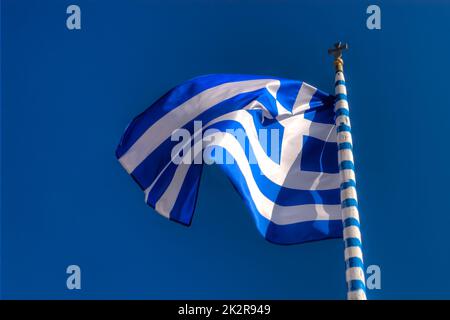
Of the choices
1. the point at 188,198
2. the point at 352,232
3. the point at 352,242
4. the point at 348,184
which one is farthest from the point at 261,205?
the point at 352,242

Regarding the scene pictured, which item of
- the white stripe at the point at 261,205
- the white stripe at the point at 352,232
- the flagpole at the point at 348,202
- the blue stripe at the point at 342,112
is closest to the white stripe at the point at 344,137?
the flagpole at the point at 348,202

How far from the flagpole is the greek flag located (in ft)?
2.75

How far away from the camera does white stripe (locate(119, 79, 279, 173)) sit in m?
15.7

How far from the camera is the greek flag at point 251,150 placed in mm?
14539

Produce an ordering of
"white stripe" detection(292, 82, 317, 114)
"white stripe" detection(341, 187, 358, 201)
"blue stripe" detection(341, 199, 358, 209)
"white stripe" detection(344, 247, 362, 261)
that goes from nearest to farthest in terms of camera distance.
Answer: "white stripe" detection(344, 247, 362, 261) → "blue stripe" detection(341, 199, 358, 209) → "white stripe" detection(341, 187, 358, 201) → "white stripe" detection(292, 82, 317, 114)

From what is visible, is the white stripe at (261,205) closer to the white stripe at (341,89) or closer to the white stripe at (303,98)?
the white stripe at (303,98)

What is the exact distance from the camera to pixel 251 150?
49.1 ft

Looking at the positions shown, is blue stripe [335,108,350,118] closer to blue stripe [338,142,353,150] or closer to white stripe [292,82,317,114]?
blue stripe [338,142,353,150]

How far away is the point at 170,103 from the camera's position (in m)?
16.0

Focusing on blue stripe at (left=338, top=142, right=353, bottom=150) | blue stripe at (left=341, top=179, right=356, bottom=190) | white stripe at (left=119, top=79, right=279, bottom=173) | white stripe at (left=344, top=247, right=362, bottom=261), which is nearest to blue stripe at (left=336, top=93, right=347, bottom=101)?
blue stripe at (left=338, top=142, right=353, bottom=150)

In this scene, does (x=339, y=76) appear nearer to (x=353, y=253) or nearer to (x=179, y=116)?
(x=179, y=116)

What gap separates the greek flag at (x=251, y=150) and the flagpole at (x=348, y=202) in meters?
0.84
